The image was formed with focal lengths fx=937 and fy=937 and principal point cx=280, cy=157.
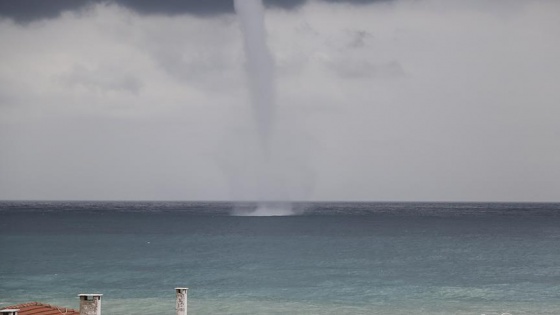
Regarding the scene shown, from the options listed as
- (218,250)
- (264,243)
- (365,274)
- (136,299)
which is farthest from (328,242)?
(136,299)

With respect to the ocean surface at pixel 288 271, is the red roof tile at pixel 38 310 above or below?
below

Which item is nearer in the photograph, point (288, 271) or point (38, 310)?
point (38, 310)

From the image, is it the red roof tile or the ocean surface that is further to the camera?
the ocean surface

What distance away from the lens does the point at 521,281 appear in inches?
3100

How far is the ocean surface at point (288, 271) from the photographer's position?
60375mm

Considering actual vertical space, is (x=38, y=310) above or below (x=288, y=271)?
below

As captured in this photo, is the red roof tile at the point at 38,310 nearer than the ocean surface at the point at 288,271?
Yes

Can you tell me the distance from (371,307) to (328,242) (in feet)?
238

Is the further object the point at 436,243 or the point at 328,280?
the point at 436,243

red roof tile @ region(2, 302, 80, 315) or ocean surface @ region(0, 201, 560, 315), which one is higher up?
ocean surface @ region(0, 201, 560, 315)

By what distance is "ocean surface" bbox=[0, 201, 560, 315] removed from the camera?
60.4 m

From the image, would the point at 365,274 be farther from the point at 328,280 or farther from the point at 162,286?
the point at 162,286

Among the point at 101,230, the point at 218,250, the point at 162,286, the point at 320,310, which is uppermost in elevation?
the point at 101,230

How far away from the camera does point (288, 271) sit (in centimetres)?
8662
